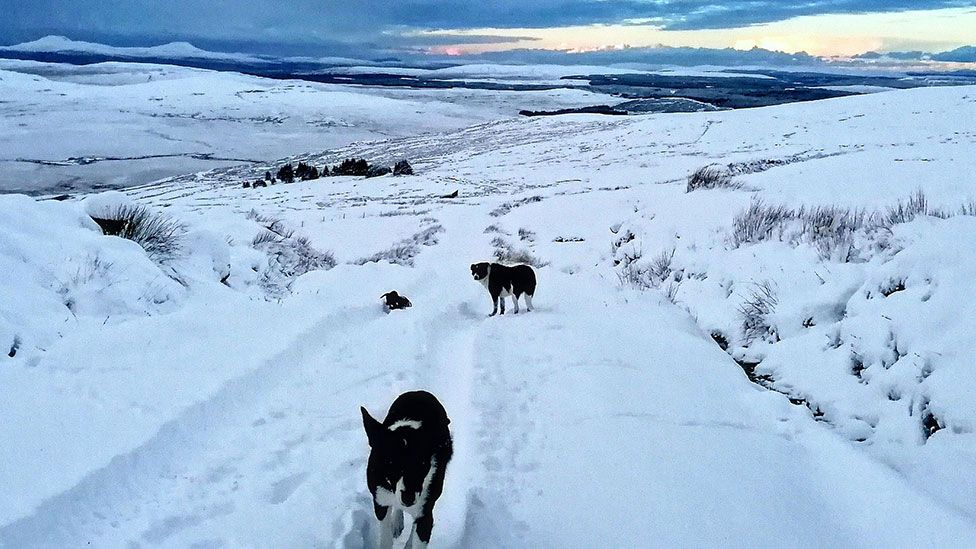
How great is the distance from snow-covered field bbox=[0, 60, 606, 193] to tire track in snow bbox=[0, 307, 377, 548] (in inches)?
981

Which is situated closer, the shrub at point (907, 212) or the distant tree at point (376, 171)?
the shrub at point (907, 212)

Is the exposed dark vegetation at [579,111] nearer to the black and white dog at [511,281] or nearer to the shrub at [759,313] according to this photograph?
the black and white dog at [511,281]

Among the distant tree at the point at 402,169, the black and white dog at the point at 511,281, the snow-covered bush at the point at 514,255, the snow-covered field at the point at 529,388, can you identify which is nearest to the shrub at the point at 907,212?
the snow-covered field at the point at 529,388

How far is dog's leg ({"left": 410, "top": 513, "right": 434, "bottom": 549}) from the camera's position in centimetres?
393

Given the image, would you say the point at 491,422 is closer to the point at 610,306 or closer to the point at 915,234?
the point at 610,306

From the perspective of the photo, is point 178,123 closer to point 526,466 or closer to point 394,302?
point 394,302

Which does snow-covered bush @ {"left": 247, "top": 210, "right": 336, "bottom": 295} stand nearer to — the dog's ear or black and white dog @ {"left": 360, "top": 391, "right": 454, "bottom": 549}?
black and white dog @ {"left": 360, "top": 391, "right": 454, "bottom": 549}

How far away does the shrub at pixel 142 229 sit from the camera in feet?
34.7

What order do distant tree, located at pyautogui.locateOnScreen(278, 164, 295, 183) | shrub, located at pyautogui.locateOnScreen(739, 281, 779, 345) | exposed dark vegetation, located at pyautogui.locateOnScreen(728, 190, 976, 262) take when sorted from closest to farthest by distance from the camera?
shrub, located at pyautogui.locateOnScreen(739, 281, 779, 345), exposed dark vegetation, located at pyautogui.locateOnScreen(728, 190, 976, 262), distant tree, located at pyautogui.locateOnScreen(278, 164, 295, 183)

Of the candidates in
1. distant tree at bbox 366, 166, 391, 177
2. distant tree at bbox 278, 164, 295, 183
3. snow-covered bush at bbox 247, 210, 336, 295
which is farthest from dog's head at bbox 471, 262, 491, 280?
distant tree at bbox 366, 166, 391, 177

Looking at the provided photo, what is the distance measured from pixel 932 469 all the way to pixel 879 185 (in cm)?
1137

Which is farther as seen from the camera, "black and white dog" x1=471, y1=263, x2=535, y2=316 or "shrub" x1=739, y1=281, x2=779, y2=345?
"black and white dog" x1=471, y1=263, x2=535, y2=316

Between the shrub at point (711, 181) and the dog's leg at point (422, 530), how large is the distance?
14.9 metres

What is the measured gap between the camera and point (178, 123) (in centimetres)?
4991
